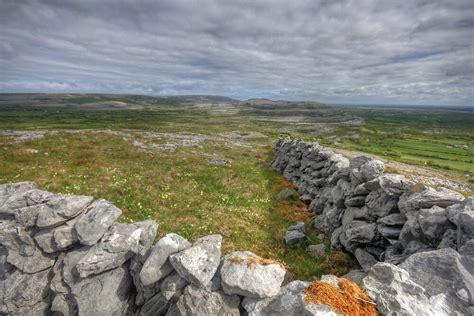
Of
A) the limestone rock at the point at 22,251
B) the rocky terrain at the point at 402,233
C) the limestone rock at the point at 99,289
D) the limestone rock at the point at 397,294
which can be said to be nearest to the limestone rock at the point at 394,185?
the rocky terrain at the point at 402,233

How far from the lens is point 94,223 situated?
11.3 meters

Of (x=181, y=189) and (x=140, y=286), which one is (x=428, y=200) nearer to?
(x=140, y=286)

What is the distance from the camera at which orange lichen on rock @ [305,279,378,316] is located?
778cm

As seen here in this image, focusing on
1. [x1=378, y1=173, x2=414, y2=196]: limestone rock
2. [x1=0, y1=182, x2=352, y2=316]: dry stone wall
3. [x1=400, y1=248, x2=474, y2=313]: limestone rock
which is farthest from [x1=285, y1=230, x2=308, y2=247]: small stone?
[x1=400, y1=248, x2=474, y2=313]: limestone rock

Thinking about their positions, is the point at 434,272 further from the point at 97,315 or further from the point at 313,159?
the point at 313,159

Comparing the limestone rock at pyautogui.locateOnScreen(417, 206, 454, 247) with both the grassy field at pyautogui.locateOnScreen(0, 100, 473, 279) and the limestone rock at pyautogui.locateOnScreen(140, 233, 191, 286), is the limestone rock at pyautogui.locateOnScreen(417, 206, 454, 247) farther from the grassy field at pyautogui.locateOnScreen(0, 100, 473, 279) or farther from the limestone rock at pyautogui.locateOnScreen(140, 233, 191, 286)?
the limestone rock at pyautogui.locateOnScreen(140, 233, 191, 286)

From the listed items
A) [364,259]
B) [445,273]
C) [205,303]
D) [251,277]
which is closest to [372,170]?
[364,259]

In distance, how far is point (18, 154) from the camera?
118 ft

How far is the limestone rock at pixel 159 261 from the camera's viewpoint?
10.0 metres

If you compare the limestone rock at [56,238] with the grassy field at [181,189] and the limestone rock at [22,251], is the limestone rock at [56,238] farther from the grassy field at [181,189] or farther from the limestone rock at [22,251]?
the grassy field at [181,189]

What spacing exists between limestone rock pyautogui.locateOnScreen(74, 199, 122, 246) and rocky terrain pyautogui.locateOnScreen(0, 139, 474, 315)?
0.14 ft

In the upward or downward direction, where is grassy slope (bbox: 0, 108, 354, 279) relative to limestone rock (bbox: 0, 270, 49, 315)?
downward

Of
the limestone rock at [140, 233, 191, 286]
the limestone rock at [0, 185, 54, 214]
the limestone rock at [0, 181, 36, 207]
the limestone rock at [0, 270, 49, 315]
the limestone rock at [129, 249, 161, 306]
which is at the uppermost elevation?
the limestone rock at [0, 185, 54, 214]

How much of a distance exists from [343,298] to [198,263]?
4943 mm
